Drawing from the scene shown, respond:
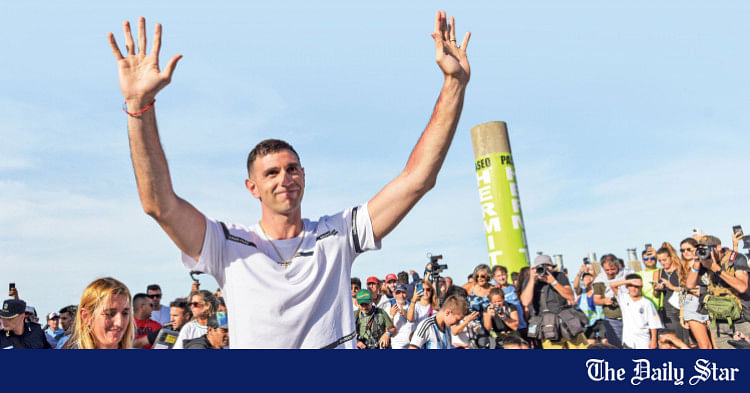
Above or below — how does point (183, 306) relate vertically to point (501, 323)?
above

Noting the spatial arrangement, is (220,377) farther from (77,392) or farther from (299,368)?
(77,392)

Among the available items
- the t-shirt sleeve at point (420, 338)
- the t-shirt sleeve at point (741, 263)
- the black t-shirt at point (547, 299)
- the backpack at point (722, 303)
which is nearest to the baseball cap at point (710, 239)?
the t-shirt sleeve at point (741, 263)

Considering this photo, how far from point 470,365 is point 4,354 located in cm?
254

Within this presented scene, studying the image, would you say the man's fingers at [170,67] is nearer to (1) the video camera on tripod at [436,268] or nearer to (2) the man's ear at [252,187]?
(2) the man's ear at [252,187]

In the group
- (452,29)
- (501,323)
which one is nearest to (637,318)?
(501,323)

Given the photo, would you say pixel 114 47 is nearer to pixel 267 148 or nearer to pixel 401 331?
pixel 267 148

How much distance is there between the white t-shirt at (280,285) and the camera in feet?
10.9

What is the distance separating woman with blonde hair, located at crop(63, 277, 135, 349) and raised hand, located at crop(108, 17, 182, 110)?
1.83 meters

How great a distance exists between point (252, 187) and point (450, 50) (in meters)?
1.40

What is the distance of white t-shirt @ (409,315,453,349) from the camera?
356 inches

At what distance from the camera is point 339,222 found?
144 inches

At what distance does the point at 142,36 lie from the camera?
135 inches

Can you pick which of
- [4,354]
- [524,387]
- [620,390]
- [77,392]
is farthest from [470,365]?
[4,354]

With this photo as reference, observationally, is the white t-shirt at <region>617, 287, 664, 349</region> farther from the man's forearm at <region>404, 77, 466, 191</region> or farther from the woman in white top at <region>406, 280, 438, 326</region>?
the man's forearm at <region>404, 77, 466, 191</region>
